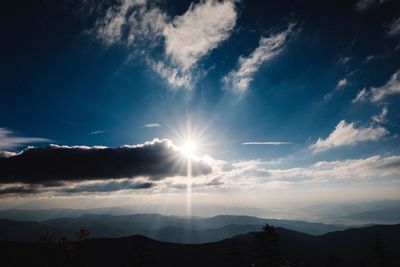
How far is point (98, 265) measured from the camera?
136625 mm

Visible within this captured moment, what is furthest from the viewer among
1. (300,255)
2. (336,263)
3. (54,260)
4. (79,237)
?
(300,255)

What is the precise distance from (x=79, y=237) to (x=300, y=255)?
648ft

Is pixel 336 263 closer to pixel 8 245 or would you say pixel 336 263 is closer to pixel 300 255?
pixel 300 255

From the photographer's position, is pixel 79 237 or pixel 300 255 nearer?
pixel 79 237

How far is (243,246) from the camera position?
182875 mm

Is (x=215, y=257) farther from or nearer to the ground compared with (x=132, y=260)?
nearer to the ground

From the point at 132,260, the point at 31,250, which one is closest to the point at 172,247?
the point at 31,250

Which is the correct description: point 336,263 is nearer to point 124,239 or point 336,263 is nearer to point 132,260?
point 132,260

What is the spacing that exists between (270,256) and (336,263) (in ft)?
332

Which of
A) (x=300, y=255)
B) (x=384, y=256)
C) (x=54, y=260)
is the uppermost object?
(x=54, y=260)

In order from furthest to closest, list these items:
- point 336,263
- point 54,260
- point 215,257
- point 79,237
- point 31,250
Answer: point 215,257
point 31,250
point 336,263
point 54,260
point 79,237

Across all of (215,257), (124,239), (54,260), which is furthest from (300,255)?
(54,260)

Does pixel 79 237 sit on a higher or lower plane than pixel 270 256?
higher

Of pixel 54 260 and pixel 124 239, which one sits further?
pixel 124 239
